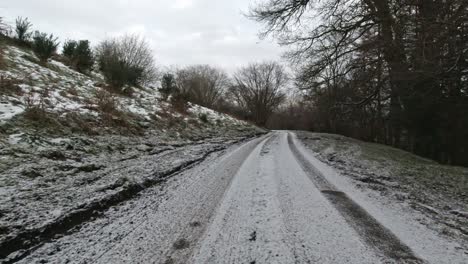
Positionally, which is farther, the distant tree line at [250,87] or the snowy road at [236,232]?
the distant tree line at [250,87]

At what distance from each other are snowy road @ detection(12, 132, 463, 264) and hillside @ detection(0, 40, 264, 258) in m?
0.36

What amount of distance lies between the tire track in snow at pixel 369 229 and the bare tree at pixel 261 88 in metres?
43.8

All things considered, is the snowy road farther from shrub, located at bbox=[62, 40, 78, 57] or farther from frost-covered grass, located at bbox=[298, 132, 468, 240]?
shrub, located at bbox=[62, 40, 78, 57]

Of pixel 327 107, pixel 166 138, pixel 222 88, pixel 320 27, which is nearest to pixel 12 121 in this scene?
pixel 166 138

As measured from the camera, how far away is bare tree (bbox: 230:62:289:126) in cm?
4794

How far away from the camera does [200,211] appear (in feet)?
9.35

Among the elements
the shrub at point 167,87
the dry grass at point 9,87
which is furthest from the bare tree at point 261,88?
the dry grass at point 9,87

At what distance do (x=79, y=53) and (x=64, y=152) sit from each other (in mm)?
12779

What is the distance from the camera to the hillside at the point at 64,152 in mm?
2650

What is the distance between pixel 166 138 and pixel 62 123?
3186mm

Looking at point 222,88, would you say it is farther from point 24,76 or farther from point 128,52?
point 24,76

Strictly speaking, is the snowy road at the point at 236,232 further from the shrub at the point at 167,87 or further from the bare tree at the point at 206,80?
the bare tree at the point at 206,80

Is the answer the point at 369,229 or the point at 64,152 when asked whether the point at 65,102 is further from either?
the point at 369,229

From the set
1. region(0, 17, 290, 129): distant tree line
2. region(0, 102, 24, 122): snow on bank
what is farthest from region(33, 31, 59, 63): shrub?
region(0, 102, 24, 122): snow on bank
